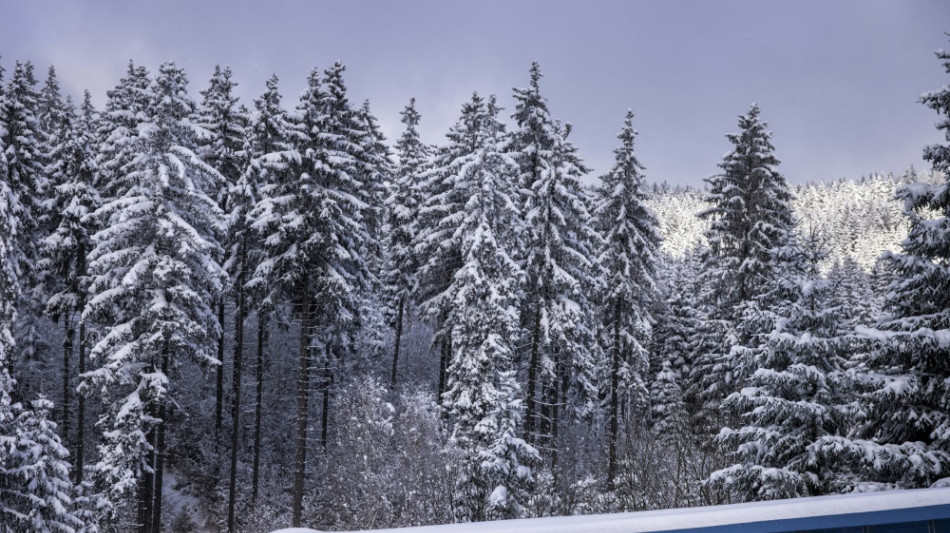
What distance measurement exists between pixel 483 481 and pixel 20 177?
25256mm

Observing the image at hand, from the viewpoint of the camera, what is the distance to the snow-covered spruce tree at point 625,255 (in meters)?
25.4

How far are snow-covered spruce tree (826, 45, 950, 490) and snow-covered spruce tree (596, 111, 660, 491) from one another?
1267 cm

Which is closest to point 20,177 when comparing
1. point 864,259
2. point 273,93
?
point 273,93

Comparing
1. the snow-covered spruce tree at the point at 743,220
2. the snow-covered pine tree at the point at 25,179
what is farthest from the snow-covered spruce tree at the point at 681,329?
the snow-covered pine tree at the point at 25,179

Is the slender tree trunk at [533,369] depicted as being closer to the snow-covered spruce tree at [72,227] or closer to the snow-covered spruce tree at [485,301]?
the snow-covered spruce tree at [485,301]

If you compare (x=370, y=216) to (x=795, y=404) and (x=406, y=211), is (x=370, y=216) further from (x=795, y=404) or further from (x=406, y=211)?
(x=795, y=404)

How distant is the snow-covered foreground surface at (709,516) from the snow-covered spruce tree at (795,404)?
9.87 meters

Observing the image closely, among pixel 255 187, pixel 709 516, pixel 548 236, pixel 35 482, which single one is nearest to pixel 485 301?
pixel 548 236

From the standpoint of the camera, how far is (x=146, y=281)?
18.4 m

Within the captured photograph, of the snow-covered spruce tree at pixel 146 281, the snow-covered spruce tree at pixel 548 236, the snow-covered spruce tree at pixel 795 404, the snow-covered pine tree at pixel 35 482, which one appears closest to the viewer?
the snow-covered spruce tree at pixel 795 404

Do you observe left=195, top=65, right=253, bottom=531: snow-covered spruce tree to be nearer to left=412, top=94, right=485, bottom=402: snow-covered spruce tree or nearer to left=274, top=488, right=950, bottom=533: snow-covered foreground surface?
left=412, top=94, right=485, bottom=402: snow-covered spruce tree

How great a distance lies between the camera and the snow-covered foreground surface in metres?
2.94

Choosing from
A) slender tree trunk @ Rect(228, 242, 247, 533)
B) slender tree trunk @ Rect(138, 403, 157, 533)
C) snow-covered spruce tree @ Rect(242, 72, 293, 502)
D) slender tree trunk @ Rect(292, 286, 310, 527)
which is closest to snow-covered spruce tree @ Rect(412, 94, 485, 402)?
slender tree trunk @ Rect(292, 286, 310, 527)

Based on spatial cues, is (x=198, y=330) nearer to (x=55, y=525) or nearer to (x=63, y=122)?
(x=55, y=525)
